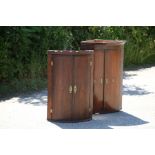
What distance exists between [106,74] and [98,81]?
0.67 ft

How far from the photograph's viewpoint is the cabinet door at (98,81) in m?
8.13

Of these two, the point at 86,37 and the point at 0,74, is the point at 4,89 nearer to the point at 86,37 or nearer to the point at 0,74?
the point at 0,74

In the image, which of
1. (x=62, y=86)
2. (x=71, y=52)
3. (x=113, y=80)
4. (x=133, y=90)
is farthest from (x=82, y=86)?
(x=133, y=90)

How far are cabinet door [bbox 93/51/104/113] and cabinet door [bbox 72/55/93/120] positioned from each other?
434 mm

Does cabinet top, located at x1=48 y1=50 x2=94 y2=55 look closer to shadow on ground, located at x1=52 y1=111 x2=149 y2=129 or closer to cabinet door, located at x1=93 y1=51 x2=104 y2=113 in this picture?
cabinet door, located at x1=93 y1=51 x2=104 y2=113

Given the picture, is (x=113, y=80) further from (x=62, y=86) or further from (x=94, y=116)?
(x=62, y=86)

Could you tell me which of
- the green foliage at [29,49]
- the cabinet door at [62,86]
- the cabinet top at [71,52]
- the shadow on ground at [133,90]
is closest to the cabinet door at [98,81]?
the cabinet top at [71,52]

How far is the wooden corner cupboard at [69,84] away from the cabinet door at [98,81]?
17.0 inches

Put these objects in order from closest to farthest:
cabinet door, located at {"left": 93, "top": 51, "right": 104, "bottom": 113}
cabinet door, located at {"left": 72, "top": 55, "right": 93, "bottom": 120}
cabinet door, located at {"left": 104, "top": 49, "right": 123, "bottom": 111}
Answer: cabinet door, located at {"left": 72, "top": 55, "right": 93, "bottom": 120} < cabinet door, located at {"left": 93, "top": 51, "right": 104, "bottom": 113} < cabinet door, located at {"left": 104, "top": 49, "right": 123, "bottom": 111}

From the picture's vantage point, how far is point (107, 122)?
7754mm

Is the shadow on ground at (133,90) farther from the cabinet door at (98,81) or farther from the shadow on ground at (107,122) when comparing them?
the cabinet door at (98,81)

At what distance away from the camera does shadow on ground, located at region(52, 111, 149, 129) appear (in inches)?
293

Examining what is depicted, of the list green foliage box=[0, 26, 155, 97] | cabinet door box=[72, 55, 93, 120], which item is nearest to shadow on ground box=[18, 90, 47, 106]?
green foliage box=[0, 26, 155, 97]

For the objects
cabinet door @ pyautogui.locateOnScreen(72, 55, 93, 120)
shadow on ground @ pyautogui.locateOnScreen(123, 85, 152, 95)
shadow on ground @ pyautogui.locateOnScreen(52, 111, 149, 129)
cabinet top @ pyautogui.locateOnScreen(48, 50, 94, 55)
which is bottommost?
shadow on ground @ pyautogui.locateOnScreen(52, 111, 149, 129)
